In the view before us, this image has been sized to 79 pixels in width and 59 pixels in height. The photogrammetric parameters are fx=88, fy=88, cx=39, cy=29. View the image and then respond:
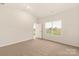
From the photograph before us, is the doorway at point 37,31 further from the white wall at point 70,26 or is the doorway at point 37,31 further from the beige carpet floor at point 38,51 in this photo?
the beige carpet floor at point 38,51

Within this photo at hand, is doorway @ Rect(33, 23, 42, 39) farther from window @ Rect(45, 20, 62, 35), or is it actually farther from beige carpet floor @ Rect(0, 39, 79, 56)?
beige carpet floor @ Rect(0, 39, 79, 56)

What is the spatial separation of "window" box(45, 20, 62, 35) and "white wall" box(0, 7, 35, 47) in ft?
5.12

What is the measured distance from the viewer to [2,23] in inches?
169

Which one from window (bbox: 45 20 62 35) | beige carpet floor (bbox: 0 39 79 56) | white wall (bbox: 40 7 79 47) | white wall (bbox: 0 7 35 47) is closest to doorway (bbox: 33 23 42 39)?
window (bbox: 45 20 62 35)

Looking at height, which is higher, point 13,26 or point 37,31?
point 13,26

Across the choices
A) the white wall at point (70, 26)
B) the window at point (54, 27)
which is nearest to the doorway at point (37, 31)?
the window at point (54, 27)

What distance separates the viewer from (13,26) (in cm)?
509

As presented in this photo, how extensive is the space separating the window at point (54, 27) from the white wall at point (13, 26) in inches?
61.5

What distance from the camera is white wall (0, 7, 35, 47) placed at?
436 centimetres

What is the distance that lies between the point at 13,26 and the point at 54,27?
120 inches

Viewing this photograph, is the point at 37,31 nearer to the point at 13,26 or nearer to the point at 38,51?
the point at 13,26

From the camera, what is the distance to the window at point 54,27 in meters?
6.01

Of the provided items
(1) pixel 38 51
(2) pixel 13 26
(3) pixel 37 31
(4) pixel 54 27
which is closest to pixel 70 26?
(4) pixel 54 27

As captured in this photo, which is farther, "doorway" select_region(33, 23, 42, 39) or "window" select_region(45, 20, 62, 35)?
"doorway" select_region(33, 23, 42, 39)
